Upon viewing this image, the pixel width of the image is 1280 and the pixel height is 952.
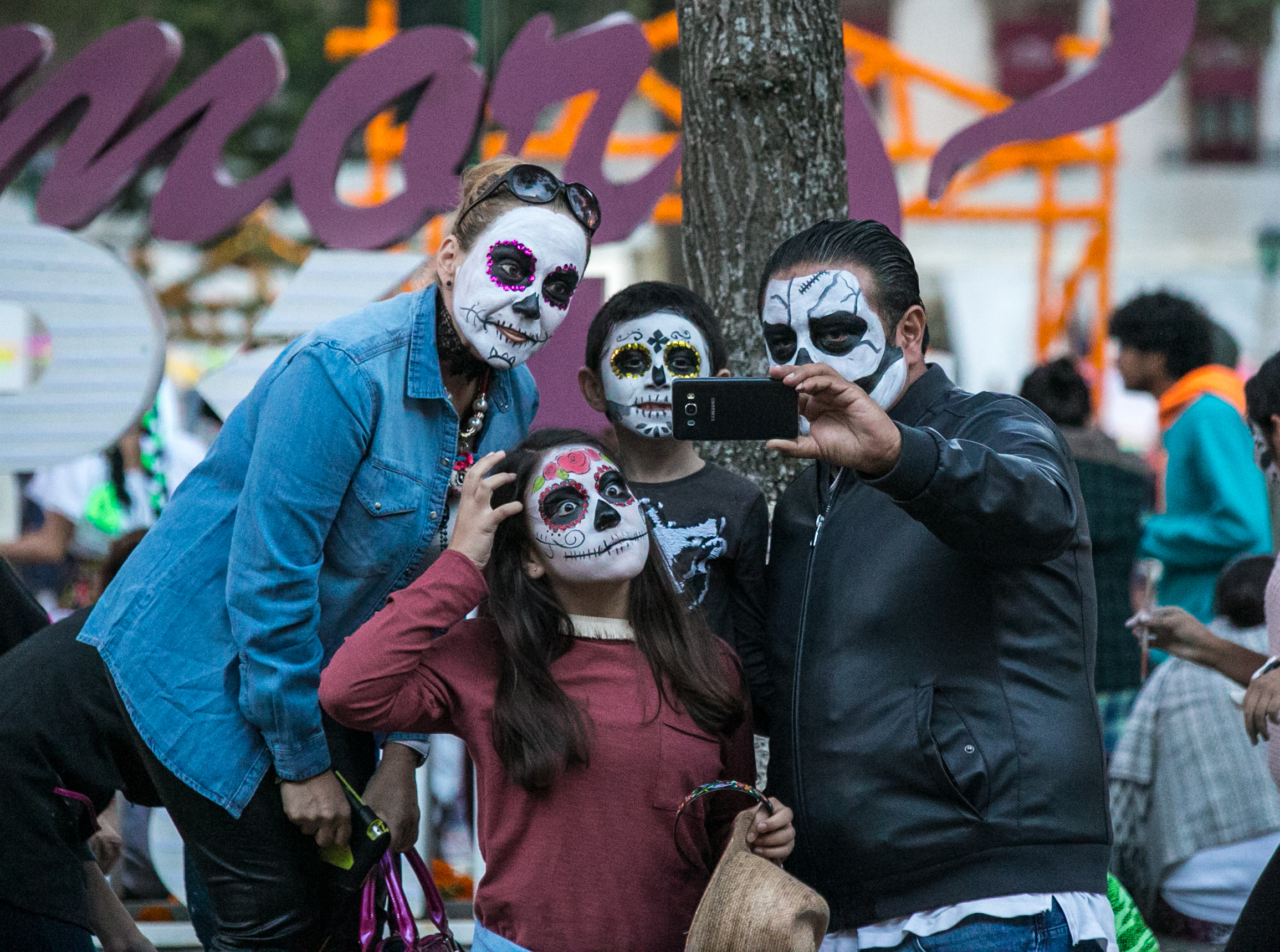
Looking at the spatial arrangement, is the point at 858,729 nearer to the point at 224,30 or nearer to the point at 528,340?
the point at 528,340

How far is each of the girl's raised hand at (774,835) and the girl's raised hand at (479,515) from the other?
0.67 m

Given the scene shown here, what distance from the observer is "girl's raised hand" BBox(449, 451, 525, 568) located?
100.0 inches

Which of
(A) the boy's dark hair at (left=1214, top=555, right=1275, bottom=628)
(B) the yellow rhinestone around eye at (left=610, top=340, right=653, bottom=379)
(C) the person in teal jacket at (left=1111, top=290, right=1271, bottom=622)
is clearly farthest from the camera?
(C) the person in teal jacket at (left=1111, top=290, right=1271, bottom=622)

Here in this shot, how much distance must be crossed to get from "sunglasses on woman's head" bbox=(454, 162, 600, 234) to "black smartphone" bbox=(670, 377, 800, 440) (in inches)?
21.3

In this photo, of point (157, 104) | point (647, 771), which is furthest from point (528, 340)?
point (157, 104)

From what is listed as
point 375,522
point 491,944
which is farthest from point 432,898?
point 375,522

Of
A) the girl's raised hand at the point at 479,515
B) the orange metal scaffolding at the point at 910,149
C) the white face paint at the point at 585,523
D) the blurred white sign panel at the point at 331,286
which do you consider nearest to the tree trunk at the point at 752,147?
the white face paint at the point at 585,523

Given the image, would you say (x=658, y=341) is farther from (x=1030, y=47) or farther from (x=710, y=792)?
(x=1030, y=47)

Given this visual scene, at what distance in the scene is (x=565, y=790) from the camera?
250cm

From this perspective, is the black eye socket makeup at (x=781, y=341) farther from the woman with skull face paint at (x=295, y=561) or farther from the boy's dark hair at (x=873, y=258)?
the woman with skull face paint at (x=295, y=561)

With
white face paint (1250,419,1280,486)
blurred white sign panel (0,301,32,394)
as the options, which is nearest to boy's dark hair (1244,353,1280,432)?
white face paint (1250,419,1280,486)

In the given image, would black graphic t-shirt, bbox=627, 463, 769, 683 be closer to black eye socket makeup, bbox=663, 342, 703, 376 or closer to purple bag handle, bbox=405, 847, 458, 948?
black eye socket makeup, bbox=663, 342, 703, 376

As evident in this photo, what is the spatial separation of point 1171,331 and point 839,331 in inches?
144

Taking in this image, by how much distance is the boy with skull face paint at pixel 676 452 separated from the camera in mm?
3000
